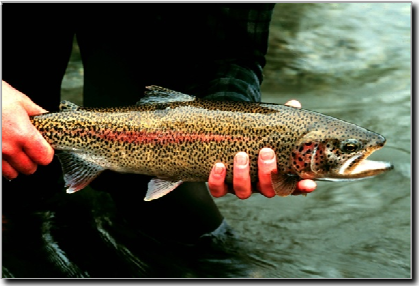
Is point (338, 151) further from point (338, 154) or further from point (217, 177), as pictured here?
point (217, 177)

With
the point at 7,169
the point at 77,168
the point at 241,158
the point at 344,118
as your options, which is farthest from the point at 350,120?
the point at 7,169

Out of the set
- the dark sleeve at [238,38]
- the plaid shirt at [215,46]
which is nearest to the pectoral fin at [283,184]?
the plaid shirt at [215,46]

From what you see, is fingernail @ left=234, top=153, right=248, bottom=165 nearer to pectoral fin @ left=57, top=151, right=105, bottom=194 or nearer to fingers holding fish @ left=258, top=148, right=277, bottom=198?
fingers holding fish @ left=258, top=148, right=277, bottom=198

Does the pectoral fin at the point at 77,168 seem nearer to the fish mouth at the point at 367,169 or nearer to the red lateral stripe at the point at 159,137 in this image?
the red lateral stripe at the point at 159,137

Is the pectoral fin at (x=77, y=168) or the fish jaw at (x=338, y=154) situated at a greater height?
the fish jaw at (x=338, y=154)

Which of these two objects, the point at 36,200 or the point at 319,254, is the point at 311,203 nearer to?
the point at 319,254

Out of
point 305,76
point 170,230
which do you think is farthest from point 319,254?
point 305,76

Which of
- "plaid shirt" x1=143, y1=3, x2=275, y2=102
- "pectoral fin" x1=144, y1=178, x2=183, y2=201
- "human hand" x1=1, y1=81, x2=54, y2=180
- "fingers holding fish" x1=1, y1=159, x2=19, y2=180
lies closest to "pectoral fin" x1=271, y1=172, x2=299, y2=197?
"pectoral fin" x1=144, y1=178, x2=183, y2=201
